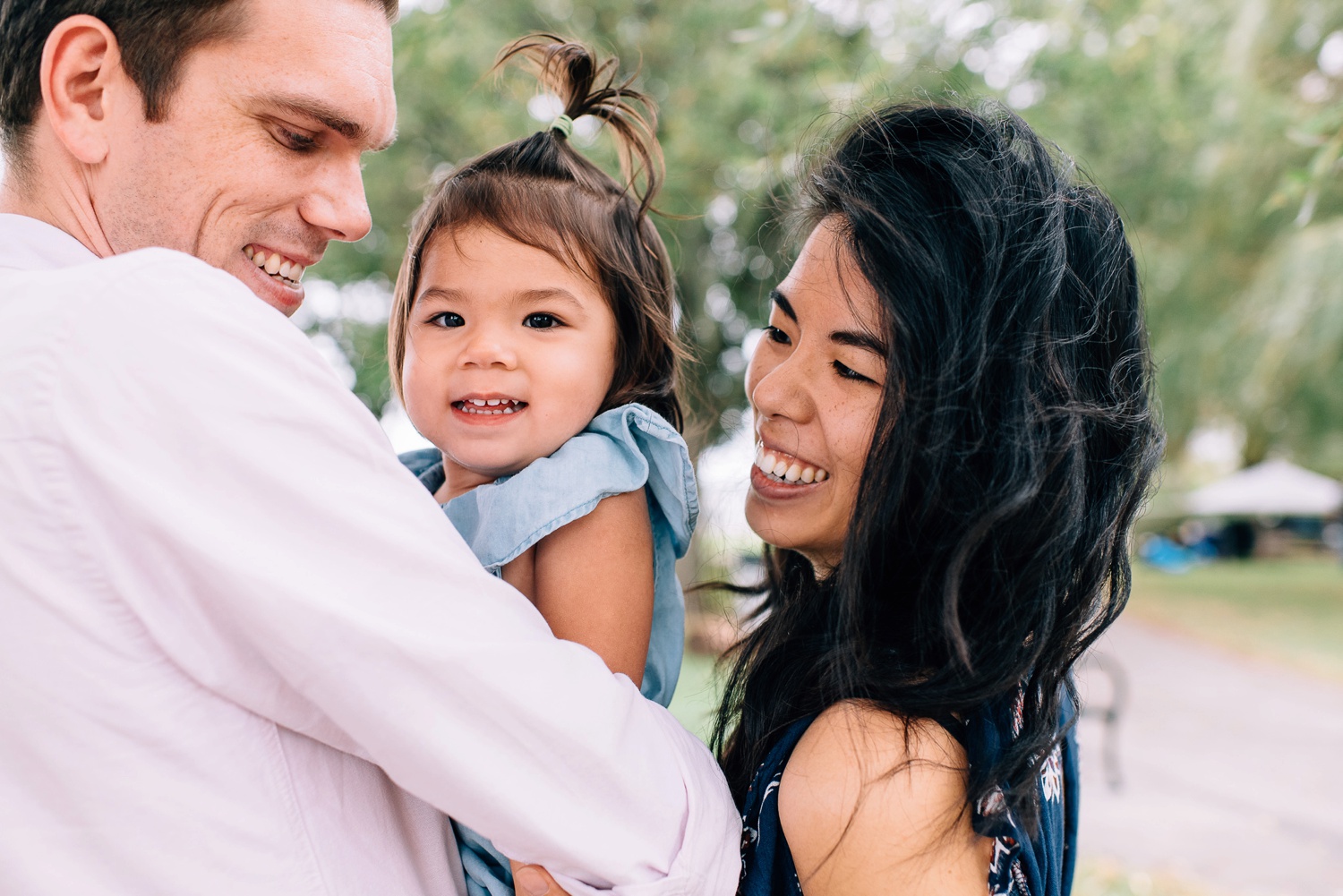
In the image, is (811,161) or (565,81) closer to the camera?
(811,161)

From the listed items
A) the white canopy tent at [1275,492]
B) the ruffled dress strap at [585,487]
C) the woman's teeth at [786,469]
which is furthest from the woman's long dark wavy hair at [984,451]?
the white canopy tent at [1275,492]

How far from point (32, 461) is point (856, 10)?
8206 millimetres

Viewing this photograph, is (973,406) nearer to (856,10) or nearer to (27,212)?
(27,212)

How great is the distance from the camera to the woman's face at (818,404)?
1751mm

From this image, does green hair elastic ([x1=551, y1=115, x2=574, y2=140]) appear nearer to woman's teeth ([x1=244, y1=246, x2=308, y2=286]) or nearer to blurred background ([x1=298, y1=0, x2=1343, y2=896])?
blurred background ([x1=298, y1=0, x2=1343, y2=896])

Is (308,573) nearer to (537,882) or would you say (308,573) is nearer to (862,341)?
(537,882)

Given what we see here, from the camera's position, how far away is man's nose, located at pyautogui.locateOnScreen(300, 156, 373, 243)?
1814mm

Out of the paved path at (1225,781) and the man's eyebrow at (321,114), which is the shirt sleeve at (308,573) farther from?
the paved path at (1225,781)

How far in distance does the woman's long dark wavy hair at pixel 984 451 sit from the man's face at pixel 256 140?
843 mm

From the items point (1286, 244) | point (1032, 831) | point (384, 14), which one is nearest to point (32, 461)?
point (384, 14)

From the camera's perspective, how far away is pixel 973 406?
167 centimetres

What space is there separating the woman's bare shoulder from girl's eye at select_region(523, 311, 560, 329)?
2.98 ft

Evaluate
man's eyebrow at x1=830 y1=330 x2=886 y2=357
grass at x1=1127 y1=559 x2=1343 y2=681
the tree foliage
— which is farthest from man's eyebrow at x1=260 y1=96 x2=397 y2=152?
grass at x1=1127 y1=559 x2=1343 y2=681

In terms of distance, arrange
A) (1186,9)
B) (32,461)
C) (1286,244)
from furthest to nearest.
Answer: (1286,244) → (1186,9) → (32,461)
